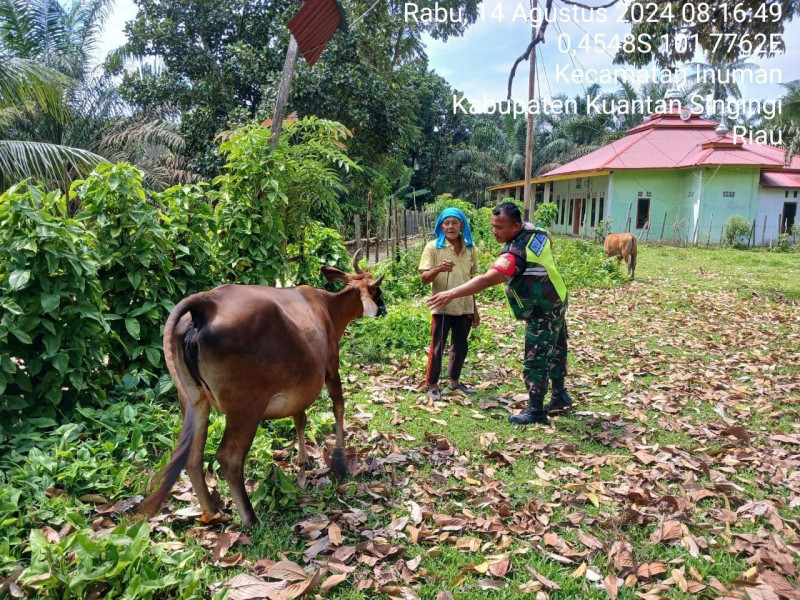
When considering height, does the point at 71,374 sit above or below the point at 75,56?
below

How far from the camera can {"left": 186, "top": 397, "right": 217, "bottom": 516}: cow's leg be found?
3.58m

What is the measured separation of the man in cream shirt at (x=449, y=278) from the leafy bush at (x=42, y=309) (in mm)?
3193

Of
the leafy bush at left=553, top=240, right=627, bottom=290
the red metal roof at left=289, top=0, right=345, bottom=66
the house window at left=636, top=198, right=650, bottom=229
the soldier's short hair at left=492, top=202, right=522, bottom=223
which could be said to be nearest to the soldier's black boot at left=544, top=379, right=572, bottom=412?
the soldier's short hair at left=492, top=202, right=522, bottom=223

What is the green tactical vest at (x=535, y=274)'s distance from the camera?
5406 mm

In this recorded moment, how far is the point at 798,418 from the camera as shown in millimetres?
5742

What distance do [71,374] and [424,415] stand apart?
3.10 metres

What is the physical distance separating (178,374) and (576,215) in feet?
107

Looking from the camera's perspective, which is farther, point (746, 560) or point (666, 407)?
point (666, 407)

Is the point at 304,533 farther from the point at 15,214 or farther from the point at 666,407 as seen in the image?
the point at 666,407

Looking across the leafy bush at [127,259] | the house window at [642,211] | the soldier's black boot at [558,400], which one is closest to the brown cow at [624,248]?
the soldier's black boot at [558,400]

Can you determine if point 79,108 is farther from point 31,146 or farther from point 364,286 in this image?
point 364,286

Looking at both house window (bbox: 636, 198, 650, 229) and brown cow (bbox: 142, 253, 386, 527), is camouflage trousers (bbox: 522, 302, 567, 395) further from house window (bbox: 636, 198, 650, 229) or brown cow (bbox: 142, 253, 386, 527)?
house window (bbox: 636, 198, 650, 229)

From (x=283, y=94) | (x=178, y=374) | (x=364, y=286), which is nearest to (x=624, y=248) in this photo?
(x=283, y=94)

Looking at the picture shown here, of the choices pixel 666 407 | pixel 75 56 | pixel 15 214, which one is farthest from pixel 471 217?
pixel 15 214
